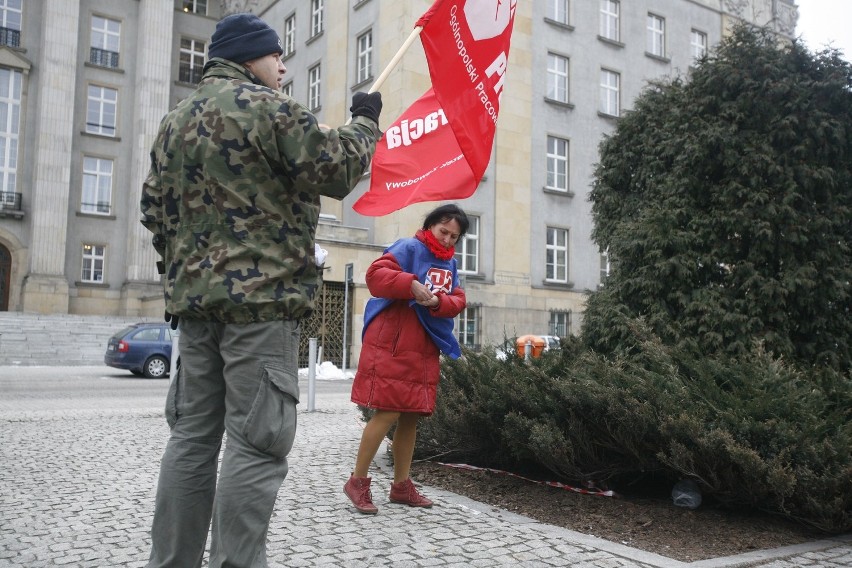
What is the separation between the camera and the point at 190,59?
39750 mm

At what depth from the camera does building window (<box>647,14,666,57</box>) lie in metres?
33.6

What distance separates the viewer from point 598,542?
4.06 meters

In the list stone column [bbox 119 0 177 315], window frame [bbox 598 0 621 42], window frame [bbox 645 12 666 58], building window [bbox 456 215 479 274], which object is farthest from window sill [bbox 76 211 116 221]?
window frame [bbox 645 12 666 58]

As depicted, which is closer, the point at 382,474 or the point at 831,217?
the point at 382,474

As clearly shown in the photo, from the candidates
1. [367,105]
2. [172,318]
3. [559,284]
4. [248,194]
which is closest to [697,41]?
[559,284]

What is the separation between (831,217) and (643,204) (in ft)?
5.37

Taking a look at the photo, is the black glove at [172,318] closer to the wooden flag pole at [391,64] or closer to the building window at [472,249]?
the wooden flag pole at [391,64]

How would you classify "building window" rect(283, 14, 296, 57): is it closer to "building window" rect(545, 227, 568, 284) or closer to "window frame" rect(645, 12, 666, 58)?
"building window" rect(545, 227, 568, 284)

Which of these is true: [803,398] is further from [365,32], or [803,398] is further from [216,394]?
[365,32]

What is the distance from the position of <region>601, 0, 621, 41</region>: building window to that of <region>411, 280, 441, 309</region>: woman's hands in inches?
1172

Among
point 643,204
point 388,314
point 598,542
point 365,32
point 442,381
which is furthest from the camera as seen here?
point 365,32

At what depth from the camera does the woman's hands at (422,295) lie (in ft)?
15.1

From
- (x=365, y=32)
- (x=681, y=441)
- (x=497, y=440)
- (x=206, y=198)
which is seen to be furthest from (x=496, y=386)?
(x=365, y=32)

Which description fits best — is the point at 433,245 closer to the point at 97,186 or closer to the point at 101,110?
the point at 97,186
